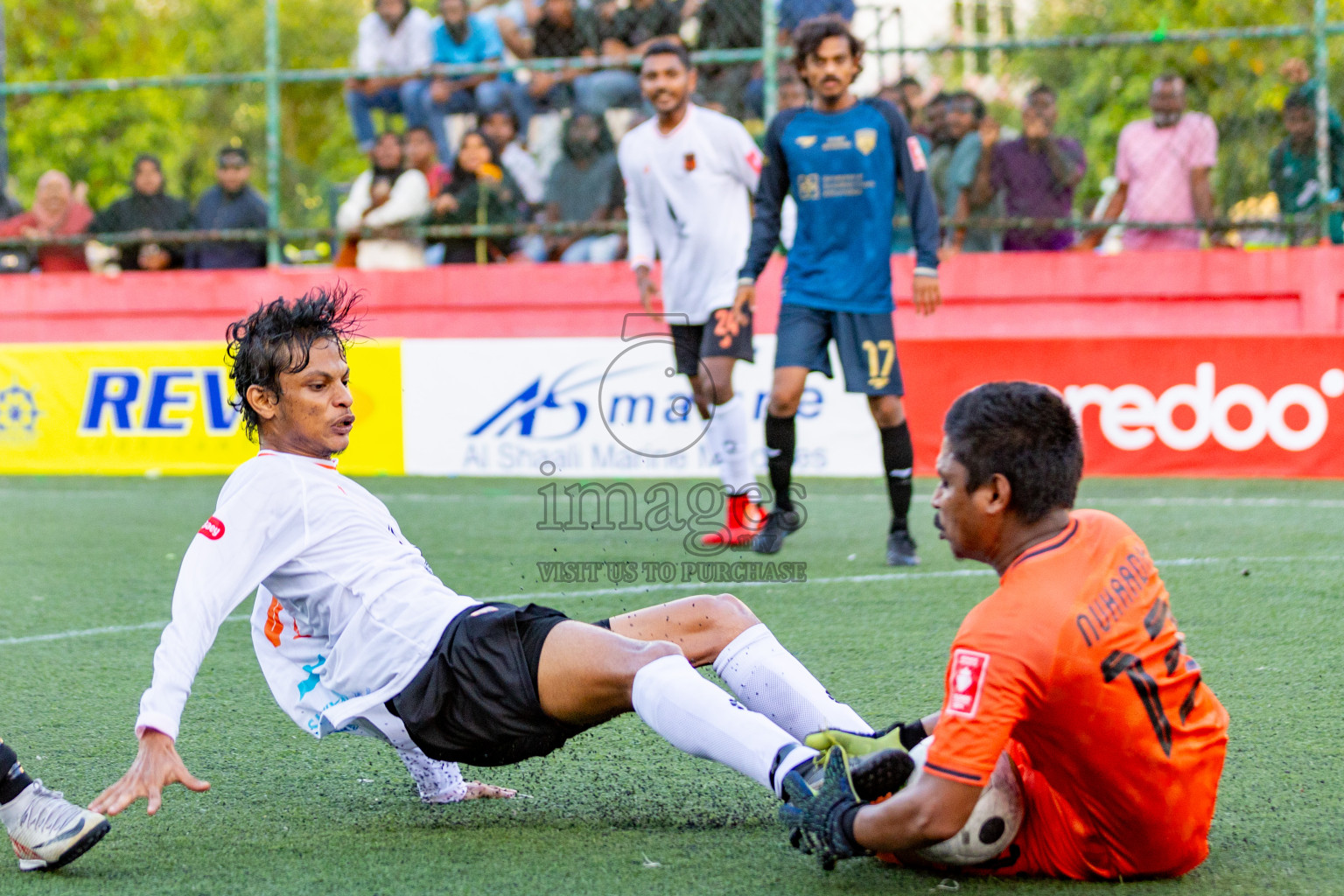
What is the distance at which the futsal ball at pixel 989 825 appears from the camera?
262 cm

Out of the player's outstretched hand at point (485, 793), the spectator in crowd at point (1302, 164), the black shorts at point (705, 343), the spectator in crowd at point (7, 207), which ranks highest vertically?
the spectator in crowd at point (7, 207)

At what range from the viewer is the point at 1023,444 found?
95.8 inches

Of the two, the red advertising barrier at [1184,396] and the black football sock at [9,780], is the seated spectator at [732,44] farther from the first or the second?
the black football sock at [9,780]

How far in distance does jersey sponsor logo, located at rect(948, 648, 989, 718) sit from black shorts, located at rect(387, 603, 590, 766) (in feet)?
2.72

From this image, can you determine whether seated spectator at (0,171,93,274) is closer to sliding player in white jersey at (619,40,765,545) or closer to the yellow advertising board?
the yellow advertising board

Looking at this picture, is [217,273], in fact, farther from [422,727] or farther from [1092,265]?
[422,727]

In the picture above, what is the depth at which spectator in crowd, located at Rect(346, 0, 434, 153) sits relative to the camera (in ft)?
36.8

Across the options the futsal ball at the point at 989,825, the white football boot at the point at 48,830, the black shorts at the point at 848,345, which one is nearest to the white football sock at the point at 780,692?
the futsal ball at the point at 989,825

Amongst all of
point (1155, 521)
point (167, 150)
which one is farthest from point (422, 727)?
point (167, 150)

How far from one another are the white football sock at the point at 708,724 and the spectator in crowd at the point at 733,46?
8.31 meters

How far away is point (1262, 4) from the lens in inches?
657

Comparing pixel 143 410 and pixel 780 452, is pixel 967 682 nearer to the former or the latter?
pixel 780 452

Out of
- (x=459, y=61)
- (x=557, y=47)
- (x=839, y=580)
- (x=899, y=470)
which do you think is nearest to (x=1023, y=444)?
(x=839, y=580)

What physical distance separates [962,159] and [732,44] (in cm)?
193
